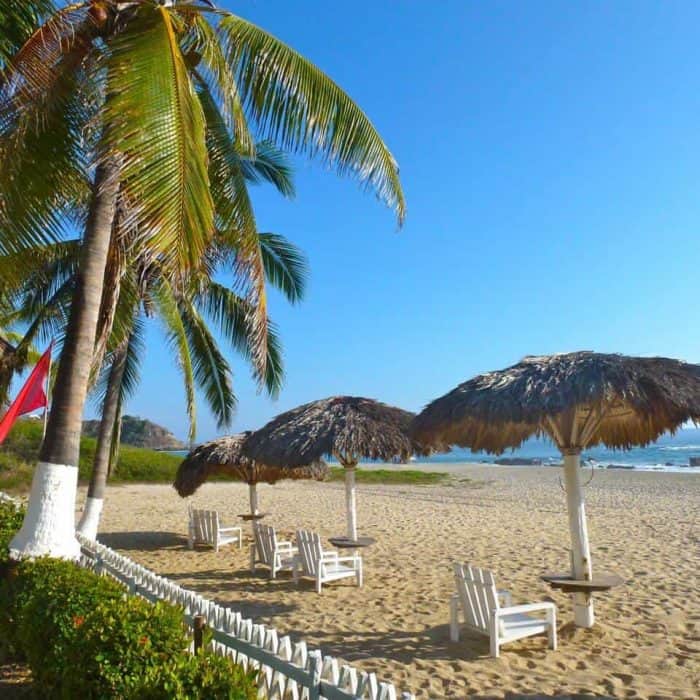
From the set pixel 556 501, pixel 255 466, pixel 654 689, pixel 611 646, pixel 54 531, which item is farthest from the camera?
pixel 556 501

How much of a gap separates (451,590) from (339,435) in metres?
2.42

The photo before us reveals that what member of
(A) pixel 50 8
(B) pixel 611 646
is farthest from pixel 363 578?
(A) pixel 50 8

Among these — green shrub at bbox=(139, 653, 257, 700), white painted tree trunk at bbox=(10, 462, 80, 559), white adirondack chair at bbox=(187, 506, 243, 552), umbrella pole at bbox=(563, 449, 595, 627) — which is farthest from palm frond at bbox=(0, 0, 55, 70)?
white adirondack chair at bbox=(187, 506, 243, 552)

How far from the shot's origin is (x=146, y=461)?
34.8 m

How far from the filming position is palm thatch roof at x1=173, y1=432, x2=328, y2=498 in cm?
1179

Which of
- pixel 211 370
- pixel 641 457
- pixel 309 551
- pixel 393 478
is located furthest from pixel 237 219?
pixel 641 457

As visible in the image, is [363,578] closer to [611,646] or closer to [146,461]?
[611,646]

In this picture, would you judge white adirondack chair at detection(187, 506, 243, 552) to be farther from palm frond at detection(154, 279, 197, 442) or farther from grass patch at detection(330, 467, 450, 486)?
grass patch at detection(330, 467, 450, 486)

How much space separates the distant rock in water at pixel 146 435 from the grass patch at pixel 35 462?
33.6 m

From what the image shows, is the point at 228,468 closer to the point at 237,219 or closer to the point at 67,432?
the point at 237,219

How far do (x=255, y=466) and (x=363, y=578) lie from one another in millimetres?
4026

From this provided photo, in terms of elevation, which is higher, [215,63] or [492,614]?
[215,63]

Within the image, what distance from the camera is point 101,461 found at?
31.3 feet

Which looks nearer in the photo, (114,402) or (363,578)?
(363,578)
